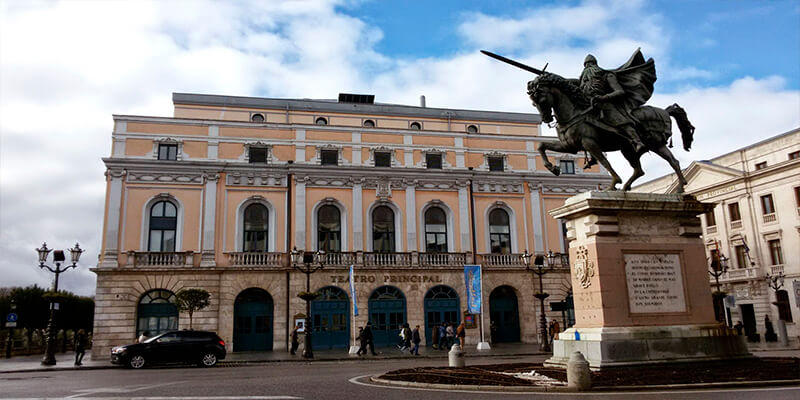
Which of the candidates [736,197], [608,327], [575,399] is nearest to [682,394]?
[575,399]

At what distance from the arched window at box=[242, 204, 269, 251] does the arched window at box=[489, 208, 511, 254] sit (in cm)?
1338

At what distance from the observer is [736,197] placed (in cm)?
4384

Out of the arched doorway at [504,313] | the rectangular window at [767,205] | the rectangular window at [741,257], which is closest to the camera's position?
the arched doorway at [504,313]

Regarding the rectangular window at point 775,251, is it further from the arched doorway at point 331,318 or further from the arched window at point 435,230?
the arched doorway at point 331,318

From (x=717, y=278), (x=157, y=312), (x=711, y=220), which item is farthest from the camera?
(x=711, y=220)

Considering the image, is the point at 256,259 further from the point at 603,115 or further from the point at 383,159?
the point at 603,115

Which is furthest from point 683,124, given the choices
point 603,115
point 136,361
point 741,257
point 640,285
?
point 741,257

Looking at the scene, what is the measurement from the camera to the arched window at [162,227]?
33.0 m

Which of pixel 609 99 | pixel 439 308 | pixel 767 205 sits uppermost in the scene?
pixel 767 205

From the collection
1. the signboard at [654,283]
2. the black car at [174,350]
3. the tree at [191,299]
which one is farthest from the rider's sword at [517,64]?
the tree at [191,299]

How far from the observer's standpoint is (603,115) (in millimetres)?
12422

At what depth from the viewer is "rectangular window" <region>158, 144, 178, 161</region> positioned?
112 feet

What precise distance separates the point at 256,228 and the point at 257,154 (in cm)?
442

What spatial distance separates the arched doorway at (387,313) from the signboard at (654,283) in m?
23.8
